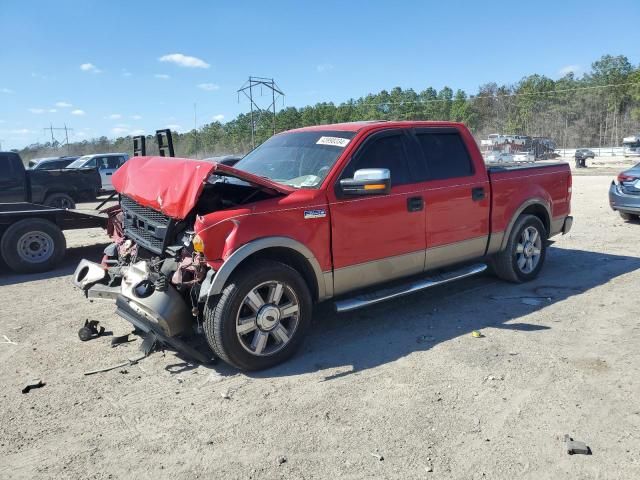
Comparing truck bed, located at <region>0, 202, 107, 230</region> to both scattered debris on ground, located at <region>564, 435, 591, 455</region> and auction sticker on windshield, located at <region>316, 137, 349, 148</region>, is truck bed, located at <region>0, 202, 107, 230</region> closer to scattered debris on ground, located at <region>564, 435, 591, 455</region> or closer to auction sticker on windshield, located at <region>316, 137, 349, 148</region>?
auction sticker on windshield, located at <region>316, 137, 349, 148</region>

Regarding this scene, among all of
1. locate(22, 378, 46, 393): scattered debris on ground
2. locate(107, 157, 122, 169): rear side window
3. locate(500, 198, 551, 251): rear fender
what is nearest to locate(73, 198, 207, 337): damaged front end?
locate(22, 378, 46, 393): scattered debris on ground

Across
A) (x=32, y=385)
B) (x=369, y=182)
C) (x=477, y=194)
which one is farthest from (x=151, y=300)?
(x=477, y=194)

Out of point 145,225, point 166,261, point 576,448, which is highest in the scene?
point 145,225

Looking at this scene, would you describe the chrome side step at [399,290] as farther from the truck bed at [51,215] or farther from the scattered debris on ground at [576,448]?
the truck bed at [51,215]

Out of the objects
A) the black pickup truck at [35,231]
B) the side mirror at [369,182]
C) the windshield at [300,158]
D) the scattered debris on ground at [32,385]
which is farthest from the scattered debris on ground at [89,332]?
the black pickup truck at [35,231]

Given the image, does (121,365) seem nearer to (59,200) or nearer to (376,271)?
(376,271)

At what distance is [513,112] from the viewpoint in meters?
75.2

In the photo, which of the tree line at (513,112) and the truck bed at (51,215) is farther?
the tree line at (513,112)

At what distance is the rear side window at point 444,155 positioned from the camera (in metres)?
5.26

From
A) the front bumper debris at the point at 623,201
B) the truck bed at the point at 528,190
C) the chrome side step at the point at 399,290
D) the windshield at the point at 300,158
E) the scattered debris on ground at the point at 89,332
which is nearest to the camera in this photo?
the chrome side step at the point at 399,290

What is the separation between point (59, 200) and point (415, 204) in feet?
43.3

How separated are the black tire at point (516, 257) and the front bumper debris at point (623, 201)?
510 centimetres

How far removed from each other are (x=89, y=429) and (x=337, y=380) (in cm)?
175

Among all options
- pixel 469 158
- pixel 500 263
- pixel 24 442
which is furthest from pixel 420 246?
pixel 24 442
